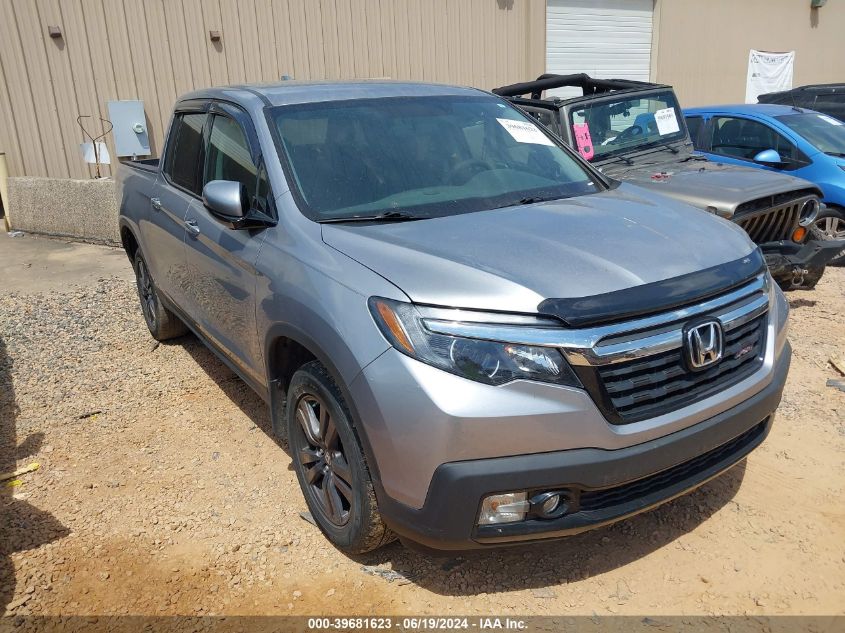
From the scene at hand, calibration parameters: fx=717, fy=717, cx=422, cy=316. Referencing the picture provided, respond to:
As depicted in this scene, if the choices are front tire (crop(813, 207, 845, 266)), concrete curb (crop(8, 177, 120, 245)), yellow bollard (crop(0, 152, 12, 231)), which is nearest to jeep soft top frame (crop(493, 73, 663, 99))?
front tire (crop(813, 207, 845, 266))

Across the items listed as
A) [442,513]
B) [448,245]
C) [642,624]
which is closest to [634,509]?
[642,624]

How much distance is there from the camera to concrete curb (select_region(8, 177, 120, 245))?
8.86 metres

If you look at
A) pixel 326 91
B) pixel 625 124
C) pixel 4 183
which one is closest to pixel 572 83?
pixel 625 124

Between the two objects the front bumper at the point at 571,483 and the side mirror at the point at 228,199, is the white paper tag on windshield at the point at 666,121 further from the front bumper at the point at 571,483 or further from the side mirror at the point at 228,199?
the side mirror at the point at 228,199

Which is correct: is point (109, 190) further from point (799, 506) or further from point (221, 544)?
point (799, 506)

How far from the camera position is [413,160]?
333cm

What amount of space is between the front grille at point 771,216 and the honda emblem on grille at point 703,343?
2976 millimetres

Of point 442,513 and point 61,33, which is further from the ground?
point 61,33

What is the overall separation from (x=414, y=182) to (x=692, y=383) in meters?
1.50

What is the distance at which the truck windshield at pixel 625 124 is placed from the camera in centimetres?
596

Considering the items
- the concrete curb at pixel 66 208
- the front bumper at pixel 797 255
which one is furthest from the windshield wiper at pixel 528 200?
the concrete curb at pixel 66 208

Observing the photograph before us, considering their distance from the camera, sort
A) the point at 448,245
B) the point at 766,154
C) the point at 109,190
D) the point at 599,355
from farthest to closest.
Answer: the point at 109,190
the point at 766,154
the point at 448,245
the point at 599,355

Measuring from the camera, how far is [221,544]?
121 inches

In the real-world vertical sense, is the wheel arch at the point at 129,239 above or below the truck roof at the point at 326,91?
below
